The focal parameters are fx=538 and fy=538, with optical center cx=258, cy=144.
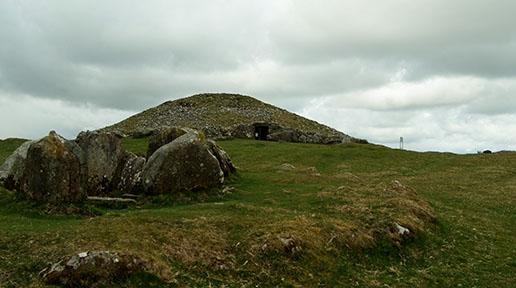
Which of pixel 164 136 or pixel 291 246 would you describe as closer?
pixel 291 246

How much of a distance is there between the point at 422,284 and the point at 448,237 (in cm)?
685

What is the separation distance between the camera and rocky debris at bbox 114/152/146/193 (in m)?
29.1

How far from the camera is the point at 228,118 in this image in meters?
96.1

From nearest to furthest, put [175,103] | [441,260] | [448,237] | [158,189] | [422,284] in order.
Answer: [422,284] → [441,260] → [448,237] → [158,189] → [175,103]

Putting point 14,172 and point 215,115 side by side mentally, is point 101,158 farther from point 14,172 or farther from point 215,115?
point 215,115

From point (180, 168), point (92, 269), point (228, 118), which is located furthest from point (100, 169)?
point (228, 118)

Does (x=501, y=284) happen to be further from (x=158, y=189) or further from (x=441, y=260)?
(x=158, y=189)

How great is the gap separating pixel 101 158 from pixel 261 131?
5386 centimetres

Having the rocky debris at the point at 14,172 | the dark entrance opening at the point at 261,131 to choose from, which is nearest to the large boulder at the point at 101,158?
the rocky debris at the point at 14,172

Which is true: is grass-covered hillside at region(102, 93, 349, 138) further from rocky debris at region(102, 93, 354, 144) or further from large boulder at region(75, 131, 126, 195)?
large boulder at region(75, 131, 126, 195)

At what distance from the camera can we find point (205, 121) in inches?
3679

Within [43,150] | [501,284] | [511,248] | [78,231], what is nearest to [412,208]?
[511,248]

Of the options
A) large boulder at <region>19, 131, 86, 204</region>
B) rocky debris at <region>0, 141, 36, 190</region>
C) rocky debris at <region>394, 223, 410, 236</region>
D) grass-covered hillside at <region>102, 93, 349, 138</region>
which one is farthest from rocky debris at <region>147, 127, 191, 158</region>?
grass-covered hillside at <region>102, 93, 349, 138</region>

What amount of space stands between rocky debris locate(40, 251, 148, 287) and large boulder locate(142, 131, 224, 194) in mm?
11193
